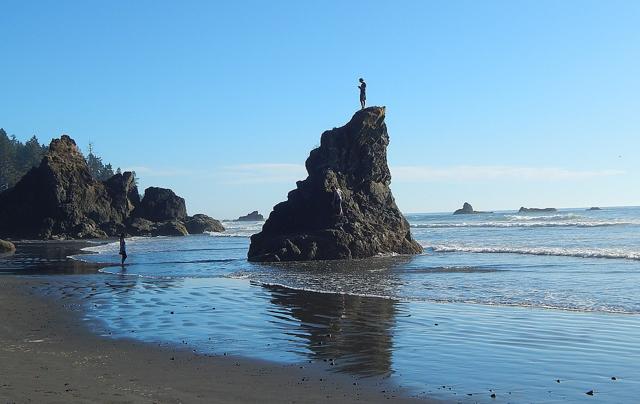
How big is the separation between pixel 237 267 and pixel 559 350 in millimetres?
23211

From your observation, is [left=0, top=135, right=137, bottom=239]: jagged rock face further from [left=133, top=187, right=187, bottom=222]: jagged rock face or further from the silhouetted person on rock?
Result: the silhouetted person on rock

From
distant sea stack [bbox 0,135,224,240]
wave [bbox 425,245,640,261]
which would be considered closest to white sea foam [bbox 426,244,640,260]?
wave [bbox 425,245,640,261]

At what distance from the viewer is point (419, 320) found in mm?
15000

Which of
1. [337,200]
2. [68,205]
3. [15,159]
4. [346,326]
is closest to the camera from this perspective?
[346,326]

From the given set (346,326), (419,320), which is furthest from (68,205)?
(419,320)

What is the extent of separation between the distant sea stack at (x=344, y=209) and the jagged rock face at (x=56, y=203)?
4939cm

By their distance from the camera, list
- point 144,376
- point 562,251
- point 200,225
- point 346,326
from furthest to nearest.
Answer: point 200,225 < point 562,251 < point 346,326 < point 144,376

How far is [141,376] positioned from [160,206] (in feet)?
320

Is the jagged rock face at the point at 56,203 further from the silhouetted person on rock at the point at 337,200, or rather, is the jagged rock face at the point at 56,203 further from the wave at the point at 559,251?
the wave at the point at 559,251

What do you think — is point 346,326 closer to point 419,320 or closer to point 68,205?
point 419,320

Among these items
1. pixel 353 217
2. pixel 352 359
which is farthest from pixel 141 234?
pixel 352 359

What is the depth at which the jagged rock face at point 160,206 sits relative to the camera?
10288cm

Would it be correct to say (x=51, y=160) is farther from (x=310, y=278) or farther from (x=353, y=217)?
(x=310, y=278)

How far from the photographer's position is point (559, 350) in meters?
11.3
